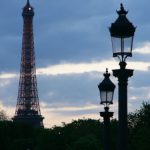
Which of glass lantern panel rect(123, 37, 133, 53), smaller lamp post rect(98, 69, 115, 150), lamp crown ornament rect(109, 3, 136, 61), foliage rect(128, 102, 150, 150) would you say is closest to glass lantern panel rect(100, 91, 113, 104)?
smaller lamp post rect(98, 69, 115, 150)

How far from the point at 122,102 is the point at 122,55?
120cm

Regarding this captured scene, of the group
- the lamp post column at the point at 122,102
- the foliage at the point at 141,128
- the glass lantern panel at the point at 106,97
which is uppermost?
the foliage at the point at 141,128

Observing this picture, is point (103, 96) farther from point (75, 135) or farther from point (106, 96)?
point (75, 135)

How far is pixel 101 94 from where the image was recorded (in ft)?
93.4

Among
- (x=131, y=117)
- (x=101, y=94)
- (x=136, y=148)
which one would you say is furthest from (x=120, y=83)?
(x=131, y=117)

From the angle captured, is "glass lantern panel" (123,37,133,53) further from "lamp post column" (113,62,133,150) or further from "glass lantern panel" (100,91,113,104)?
"glass lantern panel" (100,91,113,104)

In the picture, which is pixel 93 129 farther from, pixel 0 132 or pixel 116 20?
pixel 116 20

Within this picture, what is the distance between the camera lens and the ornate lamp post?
21359 millimetres

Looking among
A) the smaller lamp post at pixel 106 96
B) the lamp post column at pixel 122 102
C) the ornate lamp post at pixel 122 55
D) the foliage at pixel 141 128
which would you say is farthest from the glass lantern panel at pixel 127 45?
the foliage at pixel 141 128

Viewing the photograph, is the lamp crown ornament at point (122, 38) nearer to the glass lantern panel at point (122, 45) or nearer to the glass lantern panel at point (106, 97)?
the glass lantern panel at point (122, 45)

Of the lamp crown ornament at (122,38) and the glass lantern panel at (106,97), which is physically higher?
the lamp crown ornament at (122,38)

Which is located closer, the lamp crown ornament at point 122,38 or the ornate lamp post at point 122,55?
the ornate lamp post at point 122,55

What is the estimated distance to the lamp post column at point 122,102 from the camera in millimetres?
21255

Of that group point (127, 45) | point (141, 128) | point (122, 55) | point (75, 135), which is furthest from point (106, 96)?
point (75, 135)
